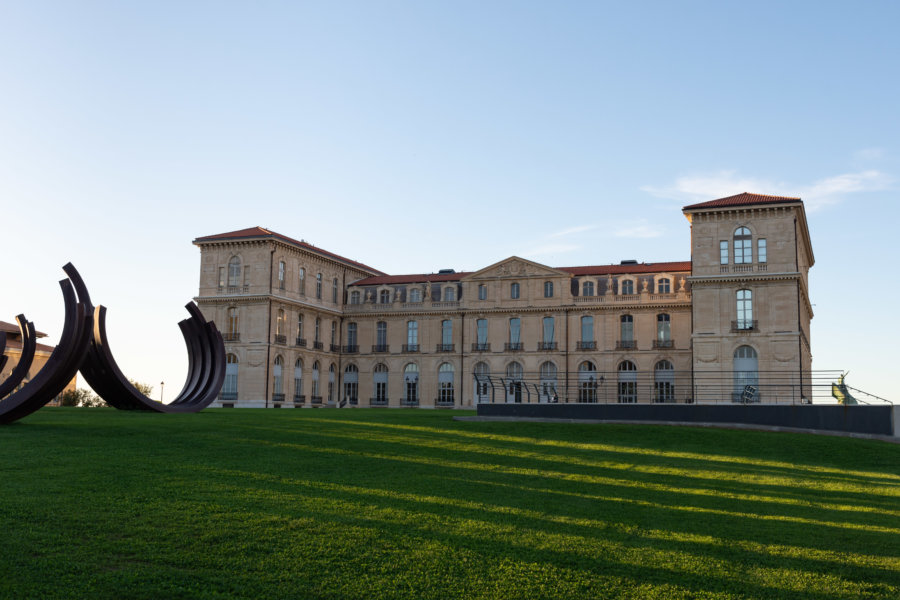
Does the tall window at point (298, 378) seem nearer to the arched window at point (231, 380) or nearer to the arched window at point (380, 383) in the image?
the arched window at point (231, 380)

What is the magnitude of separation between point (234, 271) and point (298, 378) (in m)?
9.92

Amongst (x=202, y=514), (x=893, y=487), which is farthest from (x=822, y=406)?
(x=202, y=514)

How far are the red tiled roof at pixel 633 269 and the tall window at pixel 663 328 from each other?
11.7 feet

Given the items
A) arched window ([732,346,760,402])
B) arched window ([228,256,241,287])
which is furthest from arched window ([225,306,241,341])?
arched window ([732,346,760,402])

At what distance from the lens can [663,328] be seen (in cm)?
6122

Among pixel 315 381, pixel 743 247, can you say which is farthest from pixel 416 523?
pixel 315 381

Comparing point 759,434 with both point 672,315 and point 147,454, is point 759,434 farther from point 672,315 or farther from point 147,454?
point 672,315

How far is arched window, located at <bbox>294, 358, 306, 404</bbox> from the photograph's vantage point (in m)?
64.3

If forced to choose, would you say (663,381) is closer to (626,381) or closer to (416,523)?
(626,381)

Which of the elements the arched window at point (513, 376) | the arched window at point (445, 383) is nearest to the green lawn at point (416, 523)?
the arched window at point (513, 376)

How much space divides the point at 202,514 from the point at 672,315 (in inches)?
2130

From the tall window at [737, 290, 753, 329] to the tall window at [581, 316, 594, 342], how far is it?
15.4m

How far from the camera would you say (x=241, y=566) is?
341 inches

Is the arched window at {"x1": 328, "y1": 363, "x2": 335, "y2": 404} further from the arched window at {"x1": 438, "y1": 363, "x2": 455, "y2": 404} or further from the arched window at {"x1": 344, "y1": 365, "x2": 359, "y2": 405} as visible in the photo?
the arched window at {"x1": 438, "y1": 363, "x2": 455, "y2": 404}
